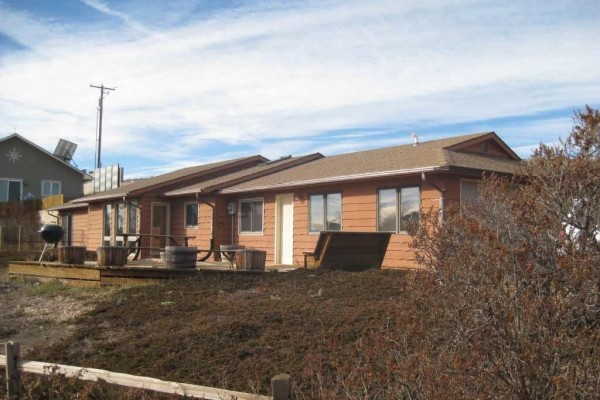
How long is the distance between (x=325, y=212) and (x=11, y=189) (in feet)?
92.1

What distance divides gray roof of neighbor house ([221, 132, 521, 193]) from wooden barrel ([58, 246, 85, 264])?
18.6 ft

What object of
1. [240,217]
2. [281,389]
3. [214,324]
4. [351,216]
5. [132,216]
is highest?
[132,216]

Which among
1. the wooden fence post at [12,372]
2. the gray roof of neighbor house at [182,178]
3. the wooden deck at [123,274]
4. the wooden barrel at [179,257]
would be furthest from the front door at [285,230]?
the wooden fence post at [12,372]

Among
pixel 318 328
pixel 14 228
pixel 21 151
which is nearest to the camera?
pixel 318 328

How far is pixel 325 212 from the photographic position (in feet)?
52.5

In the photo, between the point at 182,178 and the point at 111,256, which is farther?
the point at 182,178

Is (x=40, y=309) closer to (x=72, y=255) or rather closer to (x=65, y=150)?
(x=72, y=255)

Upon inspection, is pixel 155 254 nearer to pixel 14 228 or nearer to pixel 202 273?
pixel 202 273

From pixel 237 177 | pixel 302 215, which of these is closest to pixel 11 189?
pixel 237 177

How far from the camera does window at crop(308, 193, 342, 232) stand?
51.4 ft

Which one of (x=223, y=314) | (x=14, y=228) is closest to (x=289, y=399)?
→ (x=223, y=314)

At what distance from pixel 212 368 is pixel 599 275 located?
12.6 feet

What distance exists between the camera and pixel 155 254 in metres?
21.4

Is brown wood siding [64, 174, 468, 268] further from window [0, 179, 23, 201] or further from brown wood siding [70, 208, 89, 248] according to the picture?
window [0, 179, 23, 201]
